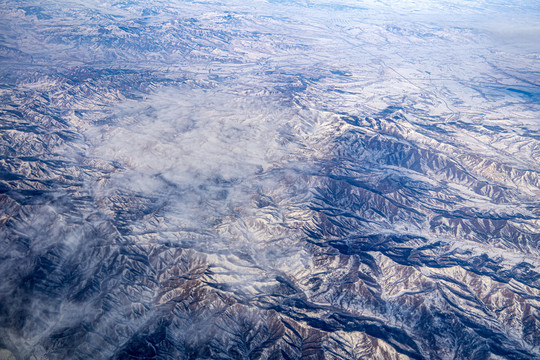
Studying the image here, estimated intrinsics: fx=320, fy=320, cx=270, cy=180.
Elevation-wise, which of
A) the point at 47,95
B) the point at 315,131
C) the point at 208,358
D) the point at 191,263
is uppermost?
the point at 47,95

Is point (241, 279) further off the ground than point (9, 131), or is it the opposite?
point (9, 131)

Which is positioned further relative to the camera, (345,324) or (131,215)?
(131,215)

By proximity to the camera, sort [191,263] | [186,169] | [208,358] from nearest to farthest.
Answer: [208,358] → [191,263] → [186,169]

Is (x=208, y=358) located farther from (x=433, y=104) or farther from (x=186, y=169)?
(x=433, y=104)

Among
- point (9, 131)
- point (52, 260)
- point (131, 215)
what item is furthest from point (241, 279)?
point (9, 131)

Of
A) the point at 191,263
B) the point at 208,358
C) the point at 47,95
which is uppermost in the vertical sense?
the point at 47,95

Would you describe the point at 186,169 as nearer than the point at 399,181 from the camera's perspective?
Yes

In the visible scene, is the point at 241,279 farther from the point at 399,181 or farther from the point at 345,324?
the point at 399,181

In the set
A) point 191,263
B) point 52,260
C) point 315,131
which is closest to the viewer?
point 52,260

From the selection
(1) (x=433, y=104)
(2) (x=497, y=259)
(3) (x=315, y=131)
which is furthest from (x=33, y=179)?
(1) (x=433, y=104)
